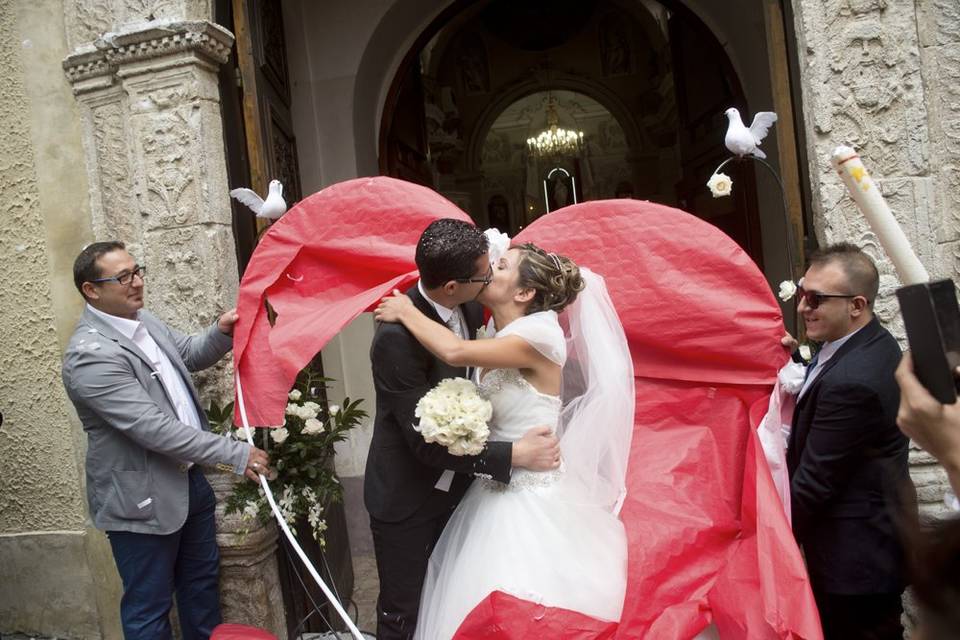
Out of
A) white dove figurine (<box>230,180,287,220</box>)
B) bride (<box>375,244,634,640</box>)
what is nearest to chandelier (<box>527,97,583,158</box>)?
white dove figurine (<box>230,180,287,220</box>)

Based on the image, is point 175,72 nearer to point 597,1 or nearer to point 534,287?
→ point 534,287

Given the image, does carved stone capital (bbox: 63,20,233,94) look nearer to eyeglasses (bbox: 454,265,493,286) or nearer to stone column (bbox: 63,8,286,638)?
stone column (bbox: 63,8,286,638)

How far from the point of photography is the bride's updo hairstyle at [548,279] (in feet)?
7.52

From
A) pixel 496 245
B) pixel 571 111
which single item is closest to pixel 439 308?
pixel 496 245

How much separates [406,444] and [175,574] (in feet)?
5.06

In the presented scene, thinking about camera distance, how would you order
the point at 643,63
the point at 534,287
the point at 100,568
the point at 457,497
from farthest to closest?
the point at 643,63 → the point at 100,568 → the point at 457,497 → the point at 534,287

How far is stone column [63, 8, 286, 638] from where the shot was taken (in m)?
3.31

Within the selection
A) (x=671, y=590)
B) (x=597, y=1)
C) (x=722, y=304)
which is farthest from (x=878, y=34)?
(x=597, y=1)

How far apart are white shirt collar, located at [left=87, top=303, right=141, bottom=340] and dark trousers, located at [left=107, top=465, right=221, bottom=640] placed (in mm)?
706

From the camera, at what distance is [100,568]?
376cm

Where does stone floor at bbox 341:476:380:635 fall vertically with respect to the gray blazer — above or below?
below

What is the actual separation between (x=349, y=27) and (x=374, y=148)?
3.47 feet

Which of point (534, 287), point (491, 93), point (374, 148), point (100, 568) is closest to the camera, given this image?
point (534, 287)

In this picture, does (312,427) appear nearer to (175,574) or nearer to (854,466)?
(175,574)
